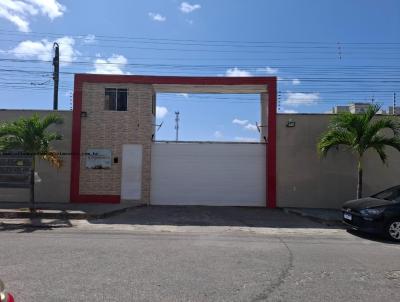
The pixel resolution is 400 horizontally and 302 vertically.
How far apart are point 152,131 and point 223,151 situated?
10.4 feet

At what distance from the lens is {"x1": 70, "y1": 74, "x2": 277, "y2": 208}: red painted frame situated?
67.3 ft

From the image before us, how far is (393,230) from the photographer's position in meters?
→ 12.8

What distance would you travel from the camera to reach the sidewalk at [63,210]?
16125mm

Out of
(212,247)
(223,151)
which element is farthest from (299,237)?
(223,151)

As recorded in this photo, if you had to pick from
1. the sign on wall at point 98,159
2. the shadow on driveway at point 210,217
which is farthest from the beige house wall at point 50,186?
the shadow on driveway at point 210,217

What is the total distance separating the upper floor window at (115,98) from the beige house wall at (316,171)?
22.6 feet

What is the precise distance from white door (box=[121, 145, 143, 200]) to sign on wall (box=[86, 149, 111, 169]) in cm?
67

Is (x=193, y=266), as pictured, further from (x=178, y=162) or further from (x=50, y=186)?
(x=50, y=186)

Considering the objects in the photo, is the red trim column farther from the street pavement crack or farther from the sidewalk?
the street pavement crack

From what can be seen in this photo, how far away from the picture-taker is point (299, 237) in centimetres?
1291

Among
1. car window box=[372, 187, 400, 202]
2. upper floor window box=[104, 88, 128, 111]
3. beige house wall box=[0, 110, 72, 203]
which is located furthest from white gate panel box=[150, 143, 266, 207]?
car window box=[372, 187, 400, 202]

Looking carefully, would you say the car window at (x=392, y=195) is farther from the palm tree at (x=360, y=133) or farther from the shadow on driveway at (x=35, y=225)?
the shadow on driveway at (x=35, y=225)

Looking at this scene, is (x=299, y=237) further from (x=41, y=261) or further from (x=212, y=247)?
(x=41, y=261)

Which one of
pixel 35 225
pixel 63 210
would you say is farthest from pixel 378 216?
pixel 63 210
